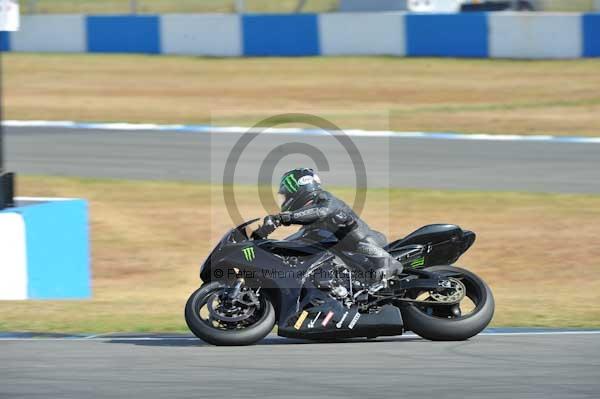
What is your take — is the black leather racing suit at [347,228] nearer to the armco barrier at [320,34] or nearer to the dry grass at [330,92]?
the dry grass at [330,92]

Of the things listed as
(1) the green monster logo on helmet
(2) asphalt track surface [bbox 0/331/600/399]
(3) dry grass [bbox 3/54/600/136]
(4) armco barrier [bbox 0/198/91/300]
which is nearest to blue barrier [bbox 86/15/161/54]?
(3) dry grass [bbox 3/54/600/136]

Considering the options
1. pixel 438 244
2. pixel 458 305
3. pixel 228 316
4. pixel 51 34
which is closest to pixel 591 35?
pixel 51 34

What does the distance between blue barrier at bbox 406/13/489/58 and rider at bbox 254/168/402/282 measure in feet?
54.2

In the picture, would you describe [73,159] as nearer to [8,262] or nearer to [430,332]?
[8,262]

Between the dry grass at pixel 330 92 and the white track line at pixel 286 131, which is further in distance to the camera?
the dry grass at pixel 330 92

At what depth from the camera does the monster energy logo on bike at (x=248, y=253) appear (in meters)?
7.47

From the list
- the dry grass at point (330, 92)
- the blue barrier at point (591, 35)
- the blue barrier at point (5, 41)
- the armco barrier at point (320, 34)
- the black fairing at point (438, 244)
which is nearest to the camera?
the black fairing at point (438, 244)

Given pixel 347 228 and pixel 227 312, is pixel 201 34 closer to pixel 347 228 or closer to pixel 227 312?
pixel 347 228

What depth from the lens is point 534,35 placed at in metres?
23.4

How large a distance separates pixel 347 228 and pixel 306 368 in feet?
4.29

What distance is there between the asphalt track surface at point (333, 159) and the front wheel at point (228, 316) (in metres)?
8.03

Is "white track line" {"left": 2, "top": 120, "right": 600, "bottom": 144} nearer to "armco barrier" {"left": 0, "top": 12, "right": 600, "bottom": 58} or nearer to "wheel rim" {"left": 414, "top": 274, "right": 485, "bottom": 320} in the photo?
"armco barrier" {"left": 0, "top": 12, "right": 600, "bottom": 58}

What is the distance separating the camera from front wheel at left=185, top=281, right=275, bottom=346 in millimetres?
7367

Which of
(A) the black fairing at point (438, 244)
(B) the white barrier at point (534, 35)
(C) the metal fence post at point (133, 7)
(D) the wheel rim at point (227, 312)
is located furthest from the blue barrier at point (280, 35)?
(D) the wheel rim at point (227, 312)
